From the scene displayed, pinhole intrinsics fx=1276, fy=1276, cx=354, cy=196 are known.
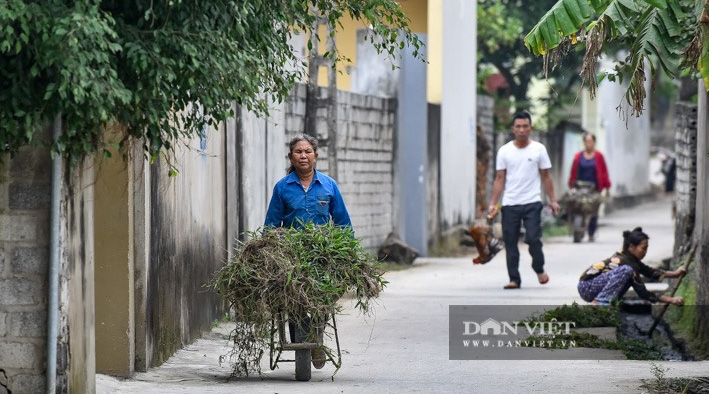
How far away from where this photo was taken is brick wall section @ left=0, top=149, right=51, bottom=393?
23.5 feet

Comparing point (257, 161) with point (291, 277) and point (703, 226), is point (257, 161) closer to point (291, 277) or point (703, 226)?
point (703, 226)

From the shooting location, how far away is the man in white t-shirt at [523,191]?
14.4 m

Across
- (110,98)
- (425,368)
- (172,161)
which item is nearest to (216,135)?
(172,161)

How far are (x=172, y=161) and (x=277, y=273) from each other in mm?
1819

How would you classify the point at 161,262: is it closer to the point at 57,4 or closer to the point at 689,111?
the point at 57,4

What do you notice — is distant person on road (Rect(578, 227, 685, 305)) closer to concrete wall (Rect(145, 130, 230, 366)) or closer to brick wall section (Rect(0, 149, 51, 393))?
concrete wall (Rect(145, 130, 230, 366))

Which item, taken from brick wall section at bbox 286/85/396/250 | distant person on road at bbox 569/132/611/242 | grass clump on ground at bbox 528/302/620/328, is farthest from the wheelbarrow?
distant person on road at bbox 569/132/611/242

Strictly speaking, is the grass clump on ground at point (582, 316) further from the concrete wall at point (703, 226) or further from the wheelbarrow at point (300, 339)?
the wheelbarrow at point (300, 339)

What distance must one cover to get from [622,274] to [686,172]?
3.99m

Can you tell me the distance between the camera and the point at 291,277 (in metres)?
8.22

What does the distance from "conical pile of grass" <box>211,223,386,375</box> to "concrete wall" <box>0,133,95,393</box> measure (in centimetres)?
139

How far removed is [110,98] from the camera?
640 centimetres

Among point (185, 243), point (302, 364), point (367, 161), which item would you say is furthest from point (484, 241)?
point (302, 364)

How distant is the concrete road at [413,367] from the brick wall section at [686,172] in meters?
1.59
